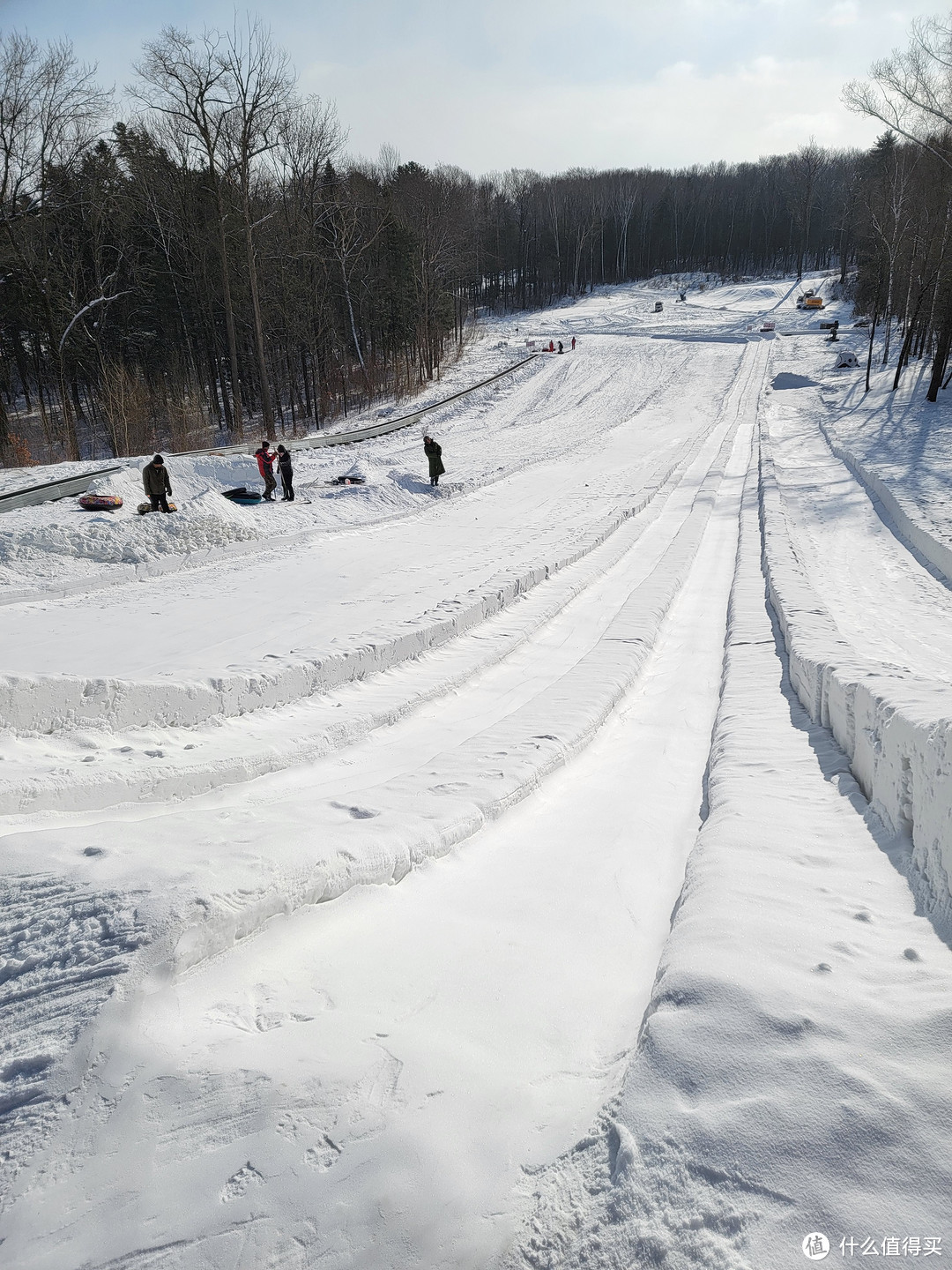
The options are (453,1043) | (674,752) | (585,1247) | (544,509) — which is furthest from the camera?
(544,509)

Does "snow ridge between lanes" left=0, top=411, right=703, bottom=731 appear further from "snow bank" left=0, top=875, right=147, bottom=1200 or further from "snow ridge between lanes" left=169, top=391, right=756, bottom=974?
"snow bank" left=0, top=875, right=147, bottom=1200

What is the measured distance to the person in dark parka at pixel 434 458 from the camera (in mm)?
18031

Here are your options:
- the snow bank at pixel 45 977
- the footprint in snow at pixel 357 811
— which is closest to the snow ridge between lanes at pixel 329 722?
the footprint in snow at pixel 357 811

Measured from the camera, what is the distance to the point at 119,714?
571 centimetres

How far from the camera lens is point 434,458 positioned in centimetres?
1814

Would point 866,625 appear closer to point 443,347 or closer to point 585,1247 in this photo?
point 585,1247

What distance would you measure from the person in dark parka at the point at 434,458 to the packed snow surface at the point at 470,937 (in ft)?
31.7

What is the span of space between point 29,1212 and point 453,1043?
1.26 meters

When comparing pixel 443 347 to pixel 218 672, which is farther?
pixel 443 347

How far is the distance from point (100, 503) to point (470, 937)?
13.4m

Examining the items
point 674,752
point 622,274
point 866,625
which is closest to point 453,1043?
point 674,752

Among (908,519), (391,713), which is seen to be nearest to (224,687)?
(391,713)

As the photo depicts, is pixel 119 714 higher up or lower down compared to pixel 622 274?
lower down

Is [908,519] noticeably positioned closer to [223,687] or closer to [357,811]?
[223,687]
